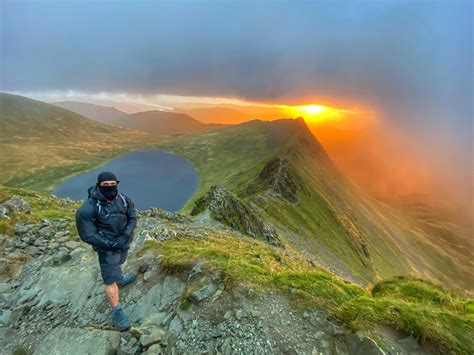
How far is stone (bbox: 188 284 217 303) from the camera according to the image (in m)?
10.0

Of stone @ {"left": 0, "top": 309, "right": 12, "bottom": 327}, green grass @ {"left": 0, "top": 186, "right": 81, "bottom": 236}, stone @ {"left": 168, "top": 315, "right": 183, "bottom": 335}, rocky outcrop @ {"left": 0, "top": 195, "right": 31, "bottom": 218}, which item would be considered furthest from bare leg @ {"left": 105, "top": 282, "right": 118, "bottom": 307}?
rocky outcrop @ {"left": 0, "top": 195, "right": 31, "bottom": 218}

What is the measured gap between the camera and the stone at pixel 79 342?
8.86m

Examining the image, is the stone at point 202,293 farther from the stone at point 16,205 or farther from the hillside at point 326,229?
the hillside at point 326,229

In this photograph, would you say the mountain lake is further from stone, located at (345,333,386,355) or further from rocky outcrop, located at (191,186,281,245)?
stone, located at (345,333,386,355)

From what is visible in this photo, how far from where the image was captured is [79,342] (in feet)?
29.8

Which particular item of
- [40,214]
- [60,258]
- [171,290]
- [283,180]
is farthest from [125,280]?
[283,180]

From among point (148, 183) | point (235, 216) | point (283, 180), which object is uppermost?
point (235, 216)

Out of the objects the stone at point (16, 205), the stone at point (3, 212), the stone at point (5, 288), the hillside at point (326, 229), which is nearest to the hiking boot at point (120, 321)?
the stone at point (5, 288)

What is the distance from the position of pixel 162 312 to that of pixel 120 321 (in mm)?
1353

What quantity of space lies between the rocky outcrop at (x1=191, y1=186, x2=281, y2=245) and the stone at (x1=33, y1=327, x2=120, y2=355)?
29828 mm

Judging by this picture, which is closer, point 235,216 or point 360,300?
point 360,300

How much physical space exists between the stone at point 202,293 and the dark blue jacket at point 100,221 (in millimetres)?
2960

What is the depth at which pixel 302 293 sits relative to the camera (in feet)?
33.1

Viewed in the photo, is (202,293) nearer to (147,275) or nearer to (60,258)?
(147,275)
